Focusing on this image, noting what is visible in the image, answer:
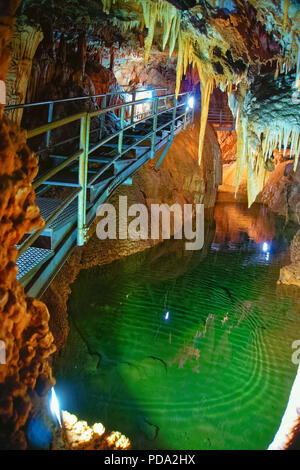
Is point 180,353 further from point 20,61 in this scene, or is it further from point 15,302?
point 20,61

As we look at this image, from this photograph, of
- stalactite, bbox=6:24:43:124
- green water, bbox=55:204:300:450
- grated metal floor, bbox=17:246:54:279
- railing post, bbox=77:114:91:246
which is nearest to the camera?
grated metal floor, bbox=17:246:54:279

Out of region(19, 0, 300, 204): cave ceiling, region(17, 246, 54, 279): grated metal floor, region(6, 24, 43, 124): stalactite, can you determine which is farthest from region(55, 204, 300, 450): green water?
region(6, 24, 43, 124): stalactite

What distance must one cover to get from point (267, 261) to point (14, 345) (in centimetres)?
861

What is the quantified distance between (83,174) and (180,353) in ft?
10.5

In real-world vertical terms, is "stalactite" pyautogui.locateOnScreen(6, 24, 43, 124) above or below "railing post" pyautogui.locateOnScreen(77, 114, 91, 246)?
above

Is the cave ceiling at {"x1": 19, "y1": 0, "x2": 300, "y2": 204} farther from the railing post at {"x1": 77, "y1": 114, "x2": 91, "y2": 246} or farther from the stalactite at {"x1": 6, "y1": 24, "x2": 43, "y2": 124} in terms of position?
the railing post at {"x1": 77, "y1": 114, "x2": 91, "y2": 246}

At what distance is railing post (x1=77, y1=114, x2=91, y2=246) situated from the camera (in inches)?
137

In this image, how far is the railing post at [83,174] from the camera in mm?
3492

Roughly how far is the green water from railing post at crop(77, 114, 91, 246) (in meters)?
2.09

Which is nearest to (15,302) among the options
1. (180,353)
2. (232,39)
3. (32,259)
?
(32,259)

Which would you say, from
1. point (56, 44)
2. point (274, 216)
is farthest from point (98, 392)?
point (274, 216)

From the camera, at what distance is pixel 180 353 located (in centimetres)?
541

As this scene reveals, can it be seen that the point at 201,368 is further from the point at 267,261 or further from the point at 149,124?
the point at 149,124

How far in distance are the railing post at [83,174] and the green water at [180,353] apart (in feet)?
6.86
